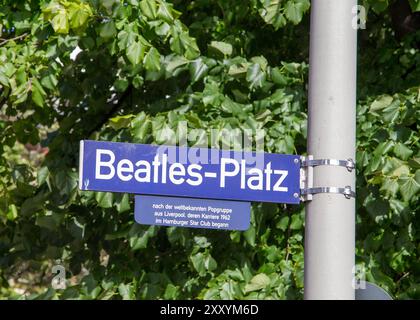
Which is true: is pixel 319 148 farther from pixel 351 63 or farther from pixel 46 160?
pixel 46 160

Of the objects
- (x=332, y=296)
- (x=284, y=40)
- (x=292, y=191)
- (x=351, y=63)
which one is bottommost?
(x=332, y=296)

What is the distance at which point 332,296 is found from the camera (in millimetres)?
3672

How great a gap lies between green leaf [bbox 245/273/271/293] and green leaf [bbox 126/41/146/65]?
1366mm

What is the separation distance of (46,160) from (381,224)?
7.70ft

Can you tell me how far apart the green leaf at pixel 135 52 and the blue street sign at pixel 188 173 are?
4.33 ft

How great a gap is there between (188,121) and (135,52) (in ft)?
1.58

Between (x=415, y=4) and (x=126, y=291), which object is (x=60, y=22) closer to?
(x=126, y=291)

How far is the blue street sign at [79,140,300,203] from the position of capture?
12.8 feet

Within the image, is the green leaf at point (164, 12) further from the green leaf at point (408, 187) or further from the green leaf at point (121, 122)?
the green leaf at point (408, 187)

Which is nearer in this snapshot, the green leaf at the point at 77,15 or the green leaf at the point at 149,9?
the green leaf at the point at 77,15

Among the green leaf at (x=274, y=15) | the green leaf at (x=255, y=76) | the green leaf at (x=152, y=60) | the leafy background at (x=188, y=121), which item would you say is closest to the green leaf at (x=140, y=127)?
the leafy background at (x=188, y=121)

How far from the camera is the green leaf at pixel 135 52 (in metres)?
5.22

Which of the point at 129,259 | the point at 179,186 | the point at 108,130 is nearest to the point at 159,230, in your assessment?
the point at 129,259

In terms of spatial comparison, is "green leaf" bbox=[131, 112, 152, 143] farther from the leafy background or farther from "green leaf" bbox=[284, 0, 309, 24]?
"green leaf" bbox=[284, 0, 309, 24]
